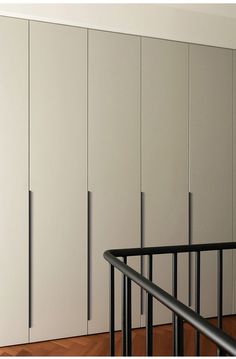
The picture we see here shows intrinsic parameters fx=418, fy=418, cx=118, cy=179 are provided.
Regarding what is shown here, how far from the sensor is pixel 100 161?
3.10 m

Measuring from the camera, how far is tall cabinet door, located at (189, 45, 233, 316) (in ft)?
11.2

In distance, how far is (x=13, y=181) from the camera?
2.85m

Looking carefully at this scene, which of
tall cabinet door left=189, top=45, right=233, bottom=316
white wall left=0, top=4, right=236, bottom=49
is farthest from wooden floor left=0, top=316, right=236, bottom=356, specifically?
white wall left=0, top=4, right=236, bottom=49

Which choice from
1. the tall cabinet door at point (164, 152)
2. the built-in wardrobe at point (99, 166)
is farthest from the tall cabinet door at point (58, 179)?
the tall cabinet door at point (164, 152)

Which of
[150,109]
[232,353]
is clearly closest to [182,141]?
[150,109]

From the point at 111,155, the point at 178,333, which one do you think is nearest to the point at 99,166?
the point at 111,155

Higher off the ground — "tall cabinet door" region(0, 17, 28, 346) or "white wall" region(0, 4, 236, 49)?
"white wall" region(0, 4, 236, 49)

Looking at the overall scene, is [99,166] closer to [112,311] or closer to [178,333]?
[112,311]

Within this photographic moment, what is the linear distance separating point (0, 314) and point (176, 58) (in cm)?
231

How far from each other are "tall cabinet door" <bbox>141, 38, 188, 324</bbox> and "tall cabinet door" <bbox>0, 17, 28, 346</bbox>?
919 millimetres

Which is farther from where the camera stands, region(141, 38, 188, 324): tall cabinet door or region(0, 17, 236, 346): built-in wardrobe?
region(141, 38, 188, 324): tall cabinet door

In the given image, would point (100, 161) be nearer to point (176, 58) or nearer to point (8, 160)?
point (8, 160)

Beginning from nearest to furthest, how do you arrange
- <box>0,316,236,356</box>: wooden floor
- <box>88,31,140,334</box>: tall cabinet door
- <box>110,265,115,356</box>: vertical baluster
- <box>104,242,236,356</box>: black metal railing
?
1. <box>104,242,236,356</box>: black metal railing
2. <box>110,265,115,356</box>: vertical baluster
3. <box>0,316,236,356</box>: wooden floor
4. <box>88,31,140,334</box>: tall cabinet door

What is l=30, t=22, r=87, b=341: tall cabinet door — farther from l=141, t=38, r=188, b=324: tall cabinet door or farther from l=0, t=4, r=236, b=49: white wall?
l=141, t=38, r=188, b=324: tall cabinet door
